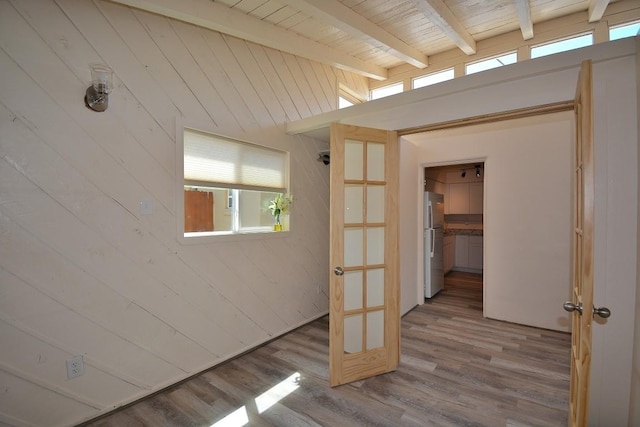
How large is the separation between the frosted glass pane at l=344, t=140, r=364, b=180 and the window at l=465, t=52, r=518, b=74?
257 centimetres

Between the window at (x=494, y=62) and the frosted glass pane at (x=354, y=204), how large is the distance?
2.79 metres

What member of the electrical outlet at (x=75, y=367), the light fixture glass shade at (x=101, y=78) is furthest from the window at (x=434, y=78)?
the electrical outlet at (x=75, y=367)

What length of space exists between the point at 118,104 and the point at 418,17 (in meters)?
3.05

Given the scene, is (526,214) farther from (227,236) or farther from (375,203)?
(227,236)

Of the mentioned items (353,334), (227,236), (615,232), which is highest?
(615,232)

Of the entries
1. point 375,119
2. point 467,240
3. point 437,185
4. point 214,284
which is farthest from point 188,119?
point 467,240

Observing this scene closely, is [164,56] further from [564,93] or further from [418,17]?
[564,93]

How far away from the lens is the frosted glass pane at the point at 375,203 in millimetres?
2574

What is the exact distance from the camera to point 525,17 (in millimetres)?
2984

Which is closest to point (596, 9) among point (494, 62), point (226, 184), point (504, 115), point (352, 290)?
point (494, 62)

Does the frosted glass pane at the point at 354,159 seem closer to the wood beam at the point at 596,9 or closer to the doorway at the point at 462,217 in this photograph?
the wood beam at the point at 596,9

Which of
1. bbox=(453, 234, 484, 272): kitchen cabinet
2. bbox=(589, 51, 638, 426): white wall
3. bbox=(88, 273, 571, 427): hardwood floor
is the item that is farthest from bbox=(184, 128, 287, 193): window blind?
bbox=(453, 234, 484, 272): kitchen cabinet

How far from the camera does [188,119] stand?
2445 millimetres

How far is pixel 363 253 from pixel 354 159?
2.81 feet
